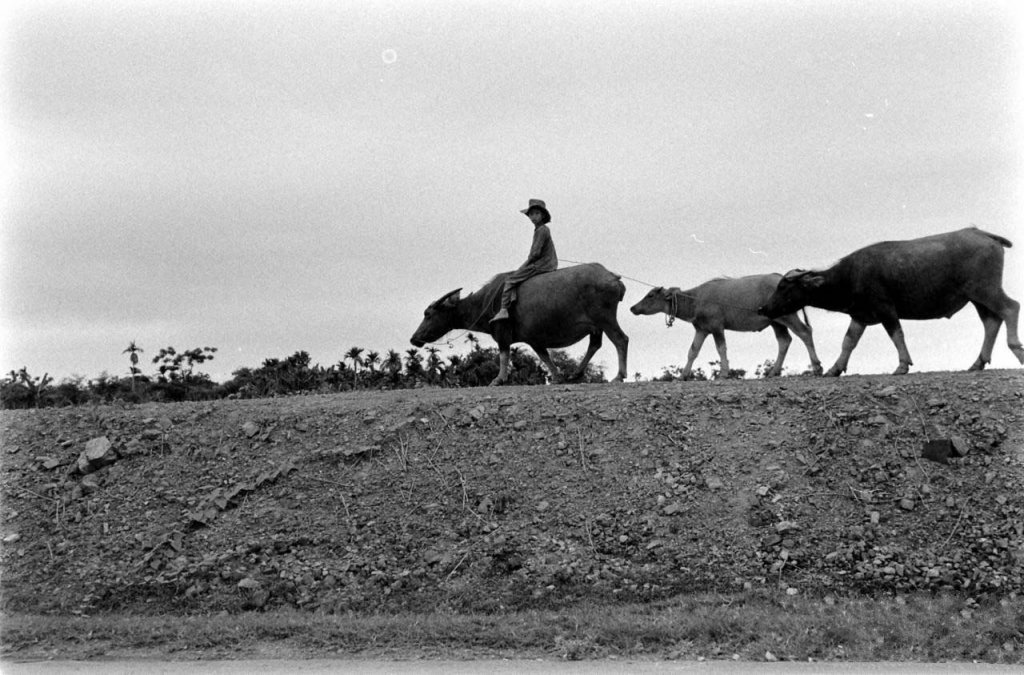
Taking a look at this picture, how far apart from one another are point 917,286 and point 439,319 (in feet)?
27.5

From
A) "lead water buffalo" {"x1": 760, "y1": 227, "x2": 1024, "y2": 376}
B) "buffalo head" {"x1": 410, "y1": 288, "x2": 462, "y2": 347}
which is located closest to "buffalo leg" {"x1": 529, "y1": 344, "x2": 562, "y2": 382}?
"buffalo head" {"x1": 410, "y1": 288, "x2": 462, "y2": 347}

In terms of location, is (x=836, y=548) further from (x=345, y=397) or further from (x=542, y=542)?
(x=345, y=397)

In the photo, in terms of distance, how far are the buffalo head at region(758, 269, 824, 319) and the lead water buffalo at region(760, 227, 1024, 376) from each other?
3 centimetres

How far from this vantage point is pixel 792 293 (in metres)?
16.6

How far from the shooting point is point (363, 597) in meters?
11.2

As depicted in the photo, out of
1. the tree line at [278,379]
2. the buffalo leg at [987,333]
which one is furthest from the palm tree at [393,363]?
the buffalo leg at [987,333]

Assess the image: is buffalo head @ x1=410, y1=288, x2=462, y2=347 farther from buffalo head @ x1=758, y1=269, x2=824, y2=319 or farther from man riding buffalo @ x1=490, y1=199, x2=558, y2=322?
buffalo head @ x1=758, y1=269, x2=824, y2=319

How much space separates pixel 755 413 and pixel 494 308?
5.95 m

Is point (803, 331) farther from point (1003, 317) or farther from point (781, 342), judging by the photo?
point (1003, 317)

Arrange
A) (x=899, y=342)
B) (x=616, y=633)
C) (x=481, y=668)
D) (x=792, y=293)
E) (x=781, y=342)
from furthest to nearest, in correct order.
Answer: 1. (x=781, y=342)
2. (x=792, y=293)
3. (x=899, y=342)
4. (x=616, y=633)
5. (x=481, y=668)

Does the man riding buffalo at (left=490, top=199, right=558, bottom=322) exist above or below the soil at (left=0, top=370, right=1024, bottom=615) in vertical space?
above

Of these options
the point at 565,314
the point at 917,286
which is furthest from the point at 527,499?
the point at 917,286

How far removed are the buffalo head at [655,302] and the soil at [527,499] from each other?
4.46 metres

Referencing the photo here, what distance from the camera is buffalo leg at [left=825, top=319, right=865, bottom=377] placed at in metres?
15.9
